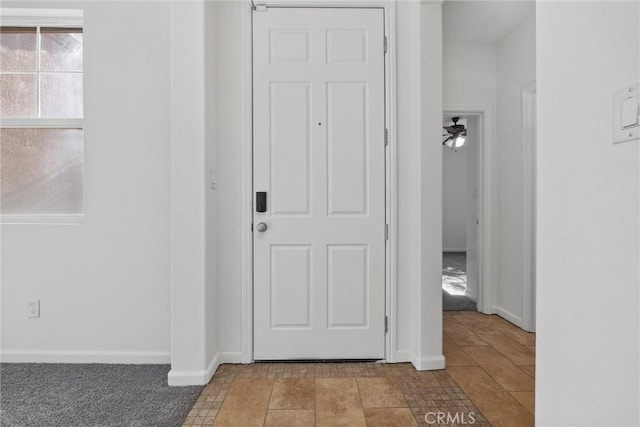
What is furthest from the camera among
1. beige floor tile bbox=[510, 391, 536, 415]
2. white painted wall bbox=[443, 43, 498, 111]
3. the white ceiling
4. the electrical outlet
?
white painted wall bbox=[443, 43, 498, 111]

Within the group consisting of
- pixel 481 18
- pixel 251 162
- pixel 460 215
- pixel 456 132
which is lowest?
pixel 460 215

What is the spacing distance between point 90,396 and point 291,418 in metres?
1.10

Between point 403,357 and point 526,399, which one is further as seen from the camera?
point 403,357

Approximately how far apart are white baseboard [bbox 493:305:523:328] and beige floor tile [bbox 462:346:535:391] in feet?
2.30

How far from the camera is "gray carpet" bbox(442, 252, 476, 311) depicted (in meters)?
3.61

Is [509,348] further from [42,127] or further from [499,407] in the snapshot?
[42,127]

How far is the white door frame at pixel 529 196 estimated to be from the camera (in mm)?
2939

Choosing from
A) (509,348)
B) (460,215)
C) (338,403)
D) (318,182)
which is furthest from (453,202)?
(338,403)

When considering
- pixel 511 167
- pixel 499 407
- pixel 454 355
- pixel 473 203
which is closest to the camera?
pixel 499 407

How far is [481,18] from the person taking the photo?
291 centimetres
